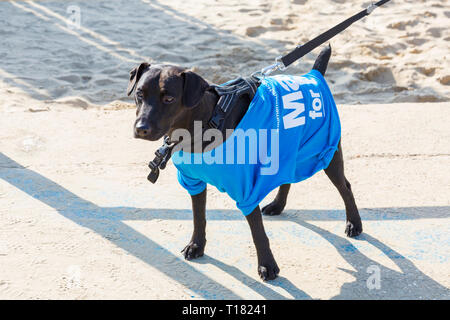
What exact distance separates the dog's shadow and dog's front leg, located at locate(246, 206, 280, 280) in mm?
49

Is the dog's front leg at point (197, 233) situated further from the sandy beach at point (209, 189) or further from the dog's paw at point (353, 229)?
the dog's paw at point (353, 229)

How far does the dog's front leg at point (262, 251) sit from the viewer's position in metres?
2.86

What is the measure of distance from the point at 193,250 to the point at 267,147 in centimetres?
70

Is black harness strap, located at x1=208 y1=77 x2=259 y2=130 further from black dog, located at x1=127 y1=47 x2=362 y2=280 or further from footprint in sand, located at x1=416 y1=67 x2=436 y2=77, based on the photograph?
footprint in sand, located at x1=416 y1=67 x2=436 y2=77

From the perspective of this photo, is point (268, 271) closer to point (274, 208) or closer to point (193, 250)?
point (193, 250)

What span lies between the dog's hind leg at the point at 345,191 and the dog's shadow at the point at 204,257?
0.07 m

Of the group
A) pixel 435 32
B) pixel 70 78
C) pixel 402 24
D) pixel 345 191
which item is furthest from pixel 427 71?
pixel 70 78

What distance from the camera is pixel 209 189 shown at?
388 centimetres

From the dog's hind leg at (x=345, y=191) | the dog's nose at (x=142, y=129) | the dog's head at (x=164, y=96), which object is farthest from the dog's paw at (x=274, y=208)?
the dog's nose at (x=142, y=129)

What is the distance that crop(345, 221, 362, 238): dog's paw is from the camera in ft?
10.8

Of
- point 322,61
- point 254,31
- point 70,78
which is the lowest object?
point 70,78
